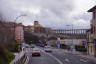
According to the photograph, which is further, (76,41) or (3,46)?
(76,41)

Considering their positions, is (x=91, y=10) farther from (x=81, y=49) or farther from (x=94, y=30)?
(x=81, y=49)

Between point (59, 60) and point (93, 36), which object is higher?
point (93, 36)

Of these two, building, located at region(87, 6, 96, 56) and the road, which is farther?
building, located at region(87, 6, 96, 56)

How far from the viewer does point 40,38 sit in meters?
179

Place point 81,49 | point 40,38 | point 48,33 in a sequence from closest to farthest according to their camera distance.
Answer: point 81,49, point 40,38, point 48,33

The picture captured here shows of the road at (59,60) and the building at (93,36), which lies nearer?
the road at (59,60)

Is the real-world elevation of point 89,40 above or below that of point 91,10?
below

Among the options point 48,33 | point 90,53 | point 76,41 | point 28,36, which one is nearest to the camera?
point 90,53

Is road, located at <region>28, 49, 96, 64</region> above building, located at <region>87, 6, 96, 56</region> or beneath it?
beneath

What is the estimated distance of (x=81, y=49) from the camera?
8944cm

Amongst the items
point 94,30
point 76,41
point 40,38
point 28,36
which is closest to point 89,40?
point 94,30

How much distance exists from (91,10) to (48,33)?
412ft

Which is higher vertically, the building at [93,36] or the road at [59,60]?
the building at [93,36]

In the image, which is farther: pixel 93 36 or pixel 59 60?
pixel 93 36
